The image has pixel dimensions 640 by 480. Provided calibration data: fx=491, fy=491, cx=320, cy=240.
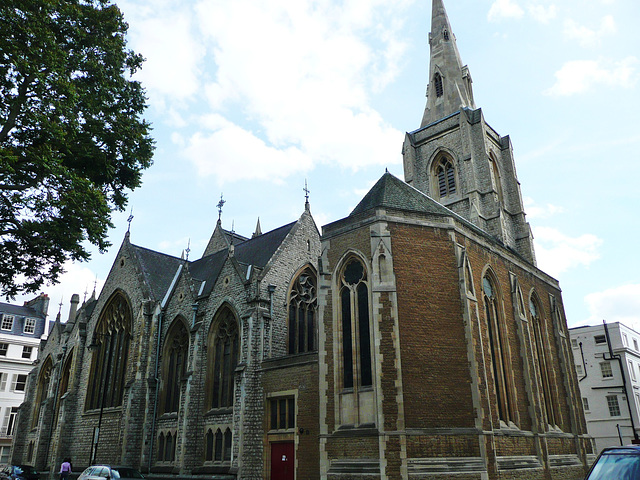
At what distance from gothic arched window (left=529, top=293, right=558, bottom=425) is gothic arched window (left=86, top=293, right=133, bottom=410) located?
2210 cm

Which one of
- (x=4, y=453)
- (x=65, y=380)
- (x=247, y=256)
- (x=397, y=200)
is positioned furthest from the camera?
(x=4, y=453)

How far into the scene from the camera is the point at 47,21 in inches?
561

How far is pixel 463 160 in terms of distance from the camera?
1184 inches

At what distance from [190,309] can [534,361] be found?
55.9 ft

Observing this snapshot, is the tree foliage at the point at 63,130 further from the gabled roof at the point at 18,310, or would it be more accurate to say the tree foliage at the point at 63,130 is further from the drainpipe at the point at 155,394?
the gabled roof at the point at 18,310

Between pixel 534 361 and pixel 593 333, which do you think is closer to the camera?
pixel 534 361

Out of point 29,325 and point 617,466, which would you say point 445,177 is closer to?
point 617,466

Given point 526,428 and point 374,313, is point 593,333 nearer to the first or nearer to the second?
point 526,428

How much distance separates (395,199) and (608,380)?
34257 millimetres

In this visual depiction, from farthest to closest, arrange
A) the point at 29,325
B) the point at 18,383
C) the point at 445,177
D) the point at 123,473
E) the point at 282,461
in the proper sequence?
the point at 29,325, the point at 18,383, the point at 445,177, the point at 282,461, the point at 123,473

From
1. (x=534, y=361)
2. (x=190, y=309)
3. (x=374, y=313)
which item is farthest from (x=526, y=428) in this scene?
(x=190, y=309)

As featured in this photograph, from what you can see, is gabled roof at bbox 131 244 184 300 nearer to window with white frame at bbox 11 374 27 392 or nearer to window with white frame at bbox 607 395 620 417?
window with white frame at bbox 11 374 27 392

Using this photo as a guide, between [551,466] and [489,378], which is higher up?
[489,378]

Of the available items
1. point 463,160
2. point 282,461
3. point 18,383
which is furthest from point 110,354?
point 463,160
